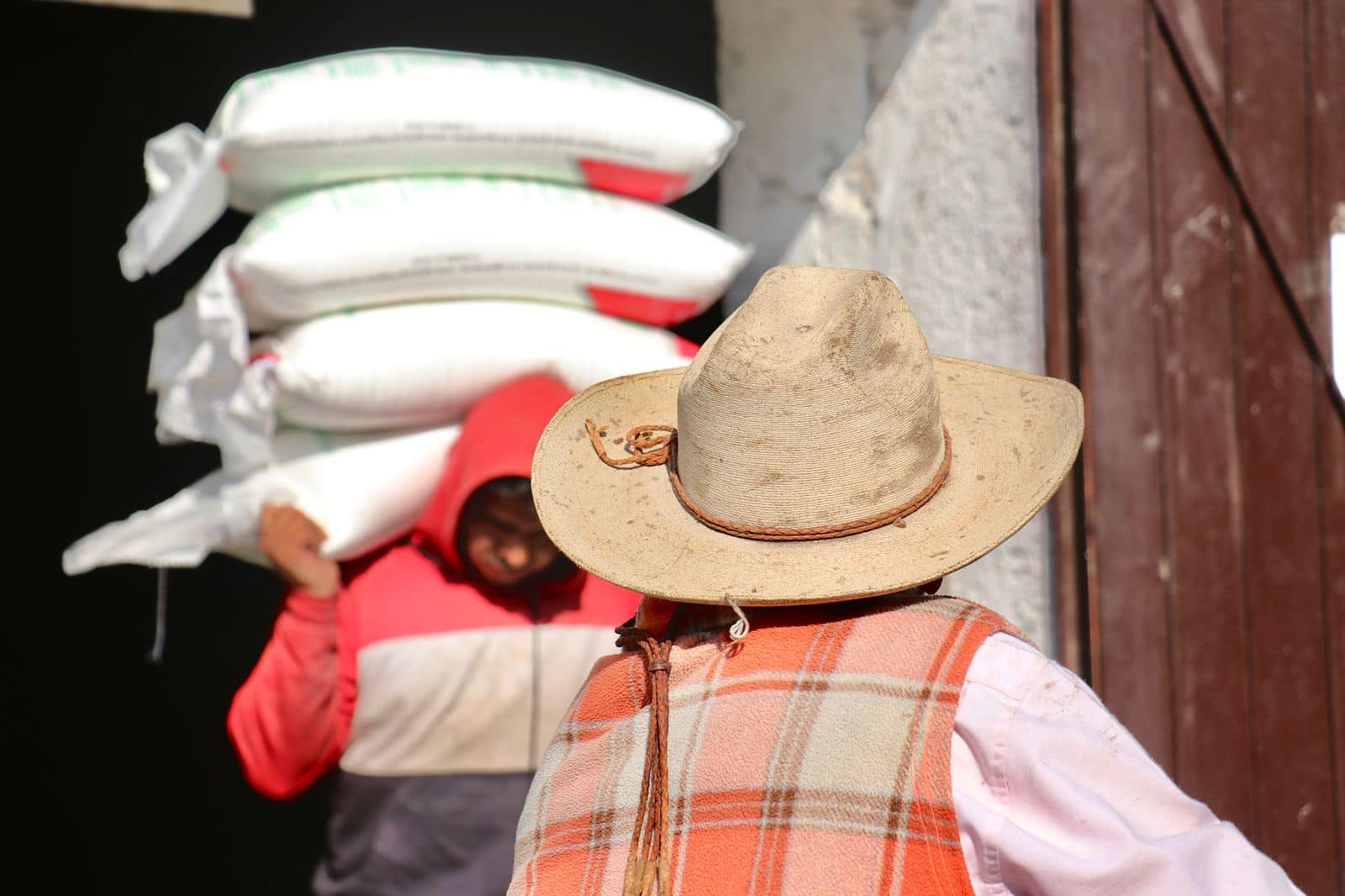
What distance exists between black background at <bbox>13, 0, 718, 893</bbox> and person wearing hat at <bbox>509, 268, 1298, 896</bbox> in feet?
6.55

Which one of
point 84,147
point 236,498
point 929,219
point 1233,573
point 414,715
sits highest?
point 84,147

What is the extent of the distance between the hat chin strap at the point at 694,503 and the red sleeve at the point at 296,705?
3.58 feet

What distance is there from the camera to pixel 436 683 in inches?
93.1

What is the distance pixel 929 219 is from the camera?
2604 mm

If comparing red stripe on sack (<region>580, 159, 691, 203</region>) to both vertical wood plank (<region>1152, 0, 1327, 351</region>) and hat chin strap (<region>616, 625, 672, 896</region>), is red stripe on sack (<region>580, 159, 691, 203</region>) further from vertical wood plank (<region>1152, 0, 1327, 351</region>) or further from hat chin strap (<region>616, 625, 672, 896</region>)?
hat chin strap (<region>616, 625, 672, 896</region>)

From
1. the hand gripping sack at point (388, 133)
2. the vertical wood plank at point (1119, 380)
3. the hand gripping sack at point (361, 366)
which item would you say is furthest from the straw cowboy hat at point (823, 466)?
the hand gripping sack at point (388, 133)

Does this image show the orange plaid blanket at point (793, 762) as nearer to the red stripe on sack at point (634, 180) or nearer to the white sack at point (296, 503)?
the white sack at point (296, 503)

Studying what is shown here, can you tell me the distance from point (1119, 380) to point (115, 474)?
221 cm

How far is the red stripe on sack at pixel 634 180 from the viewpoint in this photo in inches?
104

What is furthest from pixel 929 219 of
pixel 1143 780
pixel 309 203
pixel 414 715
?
pixel 1143 780

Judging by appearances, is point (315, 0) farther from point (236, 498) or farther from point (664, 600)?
point (664, 600)

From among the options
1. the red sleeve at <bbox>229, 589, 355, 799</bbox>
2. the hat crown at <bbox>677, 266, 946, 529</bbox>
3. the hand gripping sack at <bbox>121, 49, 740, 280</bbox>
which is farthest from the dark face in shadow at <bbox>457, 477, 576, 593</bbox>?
the hat crown at <bbox>677, 266, 946, 529</bbox>

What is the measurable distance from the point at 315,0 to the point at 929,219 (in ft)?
4.99

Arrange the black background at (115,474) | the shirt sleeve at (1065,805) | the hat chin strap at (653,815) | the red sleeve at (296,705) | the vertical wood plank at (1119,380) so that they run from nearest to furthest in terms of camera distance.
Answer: the shirt sleeve at (1065,805)
the hat chin strap at (653,815)
the vertical wood plank at (1119,380)
the red sleeve at (296,705)
the black background at (115,474)
